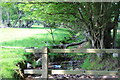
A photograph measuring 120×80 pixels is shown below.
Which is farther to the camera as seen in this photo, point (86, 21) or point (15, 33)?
point (15, 33)

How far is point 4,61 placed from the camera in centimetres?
271

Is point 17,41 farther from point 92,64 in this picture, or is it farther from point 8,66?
point 92,64

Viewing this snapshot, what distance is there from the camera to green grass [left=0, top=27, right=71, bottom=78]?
253 cm

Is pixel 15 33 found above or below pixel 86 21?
below

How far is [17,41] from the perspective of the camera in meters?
4.63

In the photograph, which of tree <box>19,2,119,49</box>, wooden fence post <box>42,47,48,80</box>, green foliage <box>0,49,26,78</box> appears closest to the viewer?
wooden fence post <box>42,47,48,80</box>

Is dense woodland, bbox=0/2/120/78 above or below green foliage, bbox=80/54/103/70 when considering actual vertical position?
above

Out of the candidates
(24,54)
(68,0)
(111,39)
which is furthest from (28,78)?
(111,39)

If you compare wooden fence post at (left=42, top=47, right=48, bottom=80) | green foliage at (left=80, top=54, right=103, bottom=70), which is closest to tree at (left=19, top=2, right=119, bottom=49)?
green foliage at (left=80, top=54, right=103, bottom=70)

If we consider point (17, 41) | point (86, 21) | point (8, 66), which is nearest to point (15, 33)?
point (17, 41)

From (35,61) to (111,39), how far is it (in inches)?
83.0

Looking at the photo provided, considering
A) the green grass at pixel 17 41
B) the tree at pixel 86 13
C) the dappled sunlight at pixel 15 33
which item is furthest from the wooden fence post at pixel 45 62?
the dappled sunlight at pixel 15 33

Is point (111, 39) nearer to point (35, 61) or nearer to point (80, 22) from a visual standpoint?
point (80, 22)

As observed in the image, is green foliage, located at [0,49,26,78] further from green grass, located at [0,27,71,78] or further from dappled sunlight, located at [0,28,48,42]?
dappled sunlight, located at [0,28,48,42]
